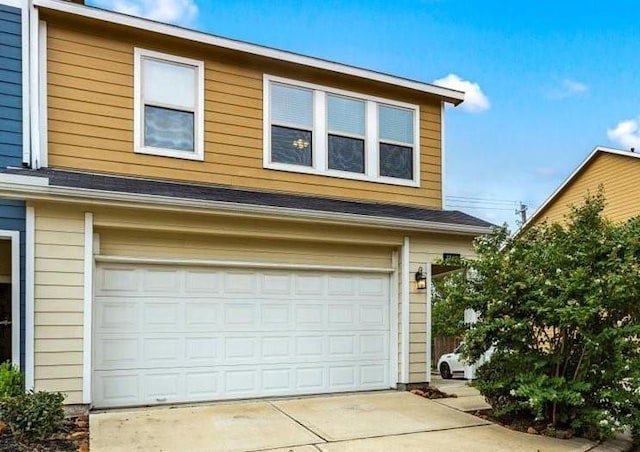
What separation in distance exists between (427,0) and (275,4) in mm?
3847

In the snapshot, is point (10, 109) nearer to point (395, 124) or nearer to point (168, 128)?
point (168, 128)

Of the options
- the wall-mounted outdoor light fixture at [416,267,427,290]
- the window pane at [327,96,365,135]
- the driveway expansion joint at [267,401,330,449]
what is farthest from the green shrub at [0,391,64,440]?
the window pane at [327,96,365,135]

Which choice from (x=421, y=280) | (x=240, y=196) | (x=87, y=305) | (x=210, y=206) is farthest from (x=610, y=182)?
(x=87, y=305)

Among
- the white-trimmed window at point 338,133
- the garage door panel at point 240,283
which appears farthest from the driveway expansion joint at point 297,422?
the white-trimmed window at point 338,133

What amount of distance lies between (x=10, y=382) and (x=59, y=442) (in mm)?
830

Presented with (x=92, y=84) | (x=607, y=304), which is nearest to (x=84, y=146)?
(x=92, y=84)

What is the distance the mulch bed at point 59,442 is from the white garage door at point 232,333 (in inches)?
38.4

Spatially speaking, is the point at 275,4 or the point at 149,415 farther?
the point at 275,4

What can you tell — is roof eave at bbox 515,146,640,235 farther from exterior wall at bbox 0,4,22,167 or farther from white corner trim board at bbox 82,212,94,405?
exterior wall at bbox 0,4,22,167

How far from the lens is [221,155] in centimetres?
798

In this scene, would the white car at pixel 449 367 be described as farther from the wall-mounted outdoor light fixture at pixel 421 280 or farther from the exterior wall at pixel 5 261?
the exterior wall at pixel 5 261

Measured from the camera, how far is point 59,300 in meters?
6.21

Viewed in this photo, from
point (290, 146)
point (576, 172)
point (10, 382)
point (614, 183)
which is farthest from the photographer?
point (576, 172)

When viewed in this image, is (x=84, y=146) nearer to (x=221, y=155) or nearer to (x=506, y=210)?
(x=221, y=155)
